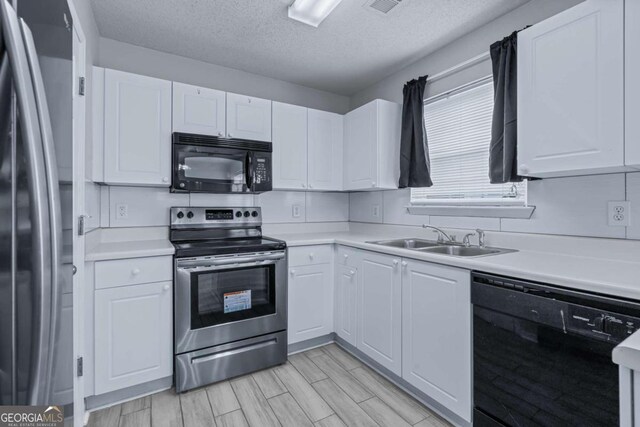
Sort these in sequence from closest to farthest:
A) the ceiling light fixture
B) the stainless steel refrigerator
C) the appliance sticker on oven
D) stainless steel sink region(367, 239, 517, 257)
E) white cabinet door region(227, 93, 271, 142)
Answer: the stainless steel refrigerator < the ceiling light fixture < stainless steel sink region(367, 239, 517, 257) < the appliance sticker on oven < white cabinet door region(227, 93, 271, 142)

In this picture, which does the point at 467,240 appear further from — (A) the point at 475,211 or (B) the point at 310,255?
(B) the point at 310,255

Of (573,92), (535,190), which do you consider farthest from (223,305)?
(573,92)

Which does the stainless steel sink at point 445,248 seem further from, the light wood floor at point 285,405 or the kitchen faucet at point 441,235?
the light wood floor at point 285,405

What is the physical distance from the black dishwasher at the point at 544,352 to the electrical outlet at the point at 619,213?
2.28ft

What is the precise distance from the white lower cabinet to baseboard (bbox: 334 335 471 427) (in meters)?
0.26

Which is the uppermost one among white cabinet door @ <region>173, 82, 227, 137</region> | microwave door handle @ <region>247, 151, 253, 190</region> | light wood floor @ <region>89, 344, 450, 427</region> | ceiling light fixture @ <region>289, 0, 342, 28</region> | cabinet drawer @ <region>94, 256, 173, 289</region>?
ceiling light fixture @ <region>289, 0, 342, 28</region>

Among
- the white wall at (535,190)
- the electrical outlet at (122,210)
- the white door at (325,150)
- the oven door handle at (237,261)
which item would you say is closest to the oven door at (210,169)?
the electrical outlet at (122,210)

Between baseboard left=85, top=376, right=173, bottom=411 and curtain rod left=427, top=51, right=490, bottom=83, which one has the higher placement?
curtain rod left=427, top=51, right=490, bottom=83

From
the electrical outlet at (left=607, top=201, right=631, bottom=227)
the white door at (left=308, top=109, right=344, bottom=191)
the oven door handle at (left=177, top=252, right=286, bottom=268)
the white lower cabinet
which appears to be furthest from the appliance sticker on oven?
the electrical outlet at (left=607, top=201, right=631, bottom=227)

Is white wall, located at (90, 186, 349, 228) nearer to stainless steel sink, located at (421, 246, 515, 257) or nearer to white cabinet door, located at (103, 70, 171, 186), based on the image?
white cabinet door, located at (103, 70, 171, 186)

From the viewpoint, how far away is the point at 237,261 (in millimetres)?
2193

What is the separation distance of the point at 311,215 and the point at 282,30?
5.60 feet

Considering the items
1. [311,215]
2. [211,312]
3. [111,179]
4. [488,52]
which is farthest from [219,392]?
[488,52]

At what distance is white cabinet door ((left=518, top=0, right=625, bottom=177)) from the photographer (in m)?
1.38
